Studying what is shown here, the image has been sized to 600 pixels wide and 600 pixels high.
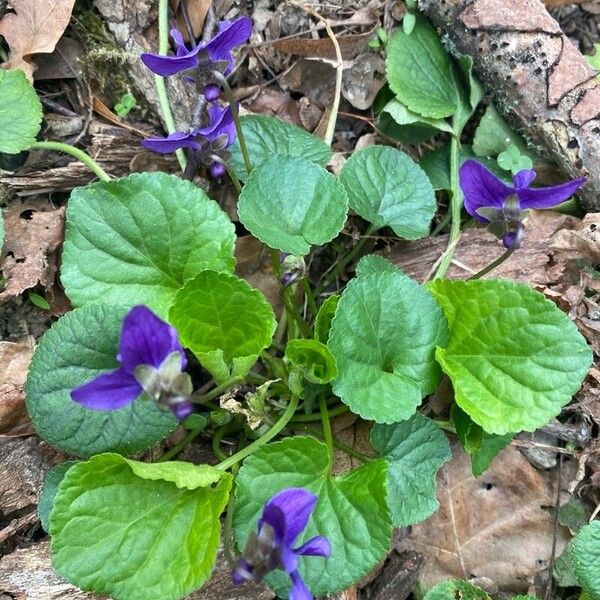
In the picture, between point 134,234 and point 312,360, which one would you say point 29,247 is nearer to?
point 134,234

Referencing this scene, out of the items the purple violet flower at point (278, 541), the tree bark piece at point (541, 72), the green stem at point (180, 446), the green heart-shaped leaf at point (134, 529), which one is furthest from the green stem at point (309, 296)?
the tree bark piece at point (541, 72)

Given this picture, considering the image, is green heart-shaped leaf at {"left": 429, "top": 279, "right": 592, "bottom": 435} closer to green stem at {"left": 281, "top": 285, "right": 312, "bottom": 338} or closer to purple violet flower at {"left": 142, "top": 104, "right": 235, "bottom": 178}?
green stem at {"left": 281, "top": 285, "right": 312, "bottom": 338}

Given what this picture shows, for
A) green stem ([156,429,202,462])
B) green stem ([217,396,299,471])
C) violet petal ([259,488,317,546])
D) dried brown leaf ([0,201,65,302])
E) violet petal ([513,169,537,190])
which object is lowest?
green stem ([156,429,202,462])

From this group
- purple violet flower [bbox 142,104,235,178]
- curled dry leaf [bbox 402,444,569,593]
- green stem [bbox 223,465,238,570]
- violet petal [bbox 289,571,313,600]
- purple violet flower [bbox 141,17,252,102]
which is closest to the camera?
violet petal [bbox 289,571,313,600]

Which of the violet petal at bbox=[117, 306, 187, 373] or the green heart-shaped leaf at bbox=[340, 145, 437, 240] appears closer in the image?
the violet petal at bbox=[117, 306, 187, 373]

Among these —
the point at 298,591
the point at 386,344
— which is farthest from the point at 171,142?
the point at 298,591

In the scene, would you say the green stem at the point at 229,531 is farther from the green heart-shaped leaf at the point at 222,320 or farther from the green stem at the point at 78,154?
the green stem at the point at 78,154

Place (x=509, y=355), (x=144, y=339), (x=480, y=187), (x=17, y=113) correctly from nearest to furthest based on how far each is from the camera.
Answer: (x=144, y=339) → (x=480, y=187) → (x=509, y=355) → (x=17, y=113)

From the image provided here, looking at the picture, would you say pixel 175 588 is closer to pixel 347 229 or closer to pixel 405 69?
pixel 347 229

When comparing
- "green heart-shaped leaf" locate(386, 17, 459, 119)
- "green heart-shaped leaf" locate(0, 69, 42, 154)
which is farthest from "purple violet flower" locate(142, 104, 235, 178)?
"green heart-shaped leaf" locate(386, 17, 459, 119)
